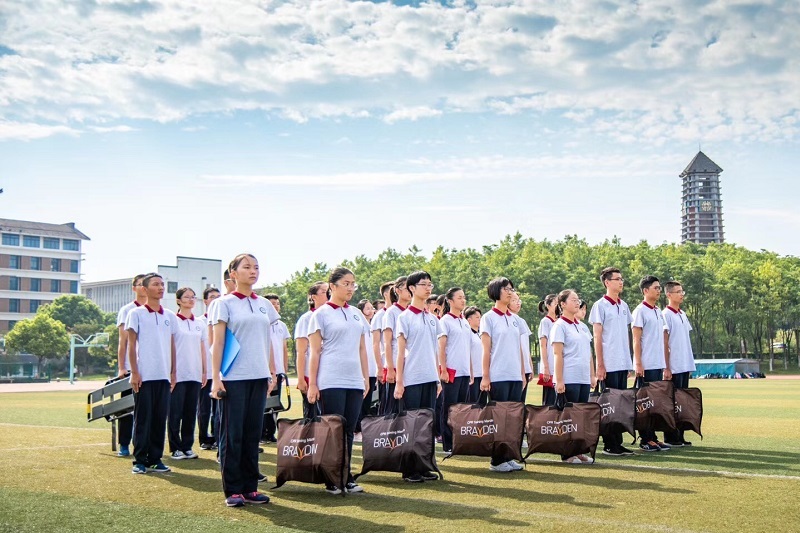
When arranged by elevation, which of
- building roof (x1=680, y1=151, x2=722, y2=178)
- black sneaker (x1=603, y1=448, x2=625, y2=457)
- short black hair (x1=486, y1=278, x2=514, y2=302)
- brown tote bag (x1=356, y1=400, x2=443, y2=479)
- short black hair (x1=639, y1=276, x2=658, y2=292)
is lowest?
black sneaker (x1=603, y1=448, x2=625, y2=457)

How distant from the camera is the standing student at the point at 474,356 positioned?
11578mm

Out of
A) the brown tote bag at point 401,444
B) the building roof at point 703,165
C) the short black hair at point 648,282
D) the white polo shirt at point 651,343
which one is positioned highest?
the building roof at point 703,165

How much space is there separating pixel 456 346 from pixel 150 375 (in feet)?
13.5

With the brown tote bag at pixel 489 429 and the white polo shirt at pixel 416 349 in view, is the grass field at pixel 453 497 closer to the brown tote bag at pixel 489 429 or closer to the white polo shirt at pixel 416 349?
the brown tote bag at pixel 489 429

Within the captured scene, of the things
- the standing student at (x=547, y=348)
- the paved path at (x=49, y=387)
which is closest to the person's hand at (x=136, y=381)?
the standing student at (x=547, y=348)

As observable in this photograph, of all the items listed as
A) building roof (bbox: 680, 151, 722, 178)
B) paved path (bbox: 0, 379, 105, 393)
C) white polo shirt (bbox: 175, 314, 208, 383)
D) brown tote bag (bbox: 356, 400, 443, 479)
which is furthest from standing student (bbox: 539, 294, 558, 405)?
building roof (bbox: 680, 151, 722, 178)

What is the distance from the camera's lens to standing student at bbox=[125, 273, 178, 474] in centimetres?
913

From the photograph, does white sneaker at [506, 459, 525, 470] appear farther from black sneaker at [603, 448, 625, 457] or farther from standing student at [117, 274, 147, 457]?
standing student at [117, 274, 147, 457]

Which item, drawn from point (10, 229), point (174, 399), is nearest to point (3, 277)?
point (10, 229)

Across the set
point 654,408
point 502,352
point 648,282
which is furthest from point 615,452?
point 648,282

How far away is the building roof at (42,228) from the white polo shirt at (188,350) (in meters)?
105

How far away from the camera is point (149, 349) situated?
9336 mm

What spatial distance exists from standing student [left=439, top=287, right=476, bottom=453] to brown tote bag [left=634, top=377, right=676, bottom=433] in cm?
231

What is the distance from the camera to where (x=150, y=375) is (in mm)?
9281
